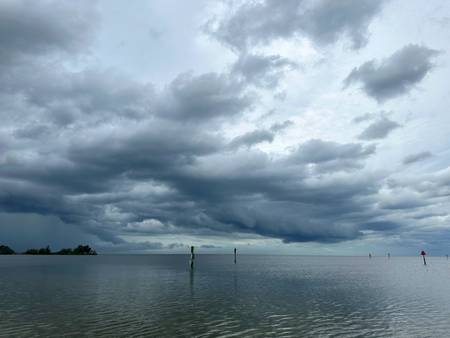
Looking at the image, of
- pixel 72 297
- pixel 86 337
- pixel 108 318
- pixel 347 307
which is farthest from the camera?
pixel 72 297

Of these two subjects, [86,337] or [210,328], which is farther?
[210,328]

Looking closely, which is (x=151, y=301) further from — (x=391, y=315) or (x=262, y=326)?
(x=391, y=315)

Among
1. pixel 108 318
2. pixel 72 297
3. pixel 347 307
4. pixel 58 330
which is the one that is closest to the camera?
pixel 58 330

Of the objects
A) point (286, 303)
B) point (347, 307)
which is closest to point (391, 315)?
point (347, 307)

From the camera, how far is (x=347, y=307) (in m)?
45.7

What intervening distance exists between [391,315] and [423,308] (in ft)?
28.8

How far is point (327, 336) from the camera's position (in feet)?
99.5

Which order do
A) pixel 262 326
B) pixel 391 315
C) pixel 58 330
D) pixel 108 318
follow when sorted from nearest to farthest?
pixel 58 330 < pixel 262 326 < pixel 108 318 < pixel 391 315

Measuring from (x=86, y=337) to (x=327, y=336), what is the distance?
65.8 ft

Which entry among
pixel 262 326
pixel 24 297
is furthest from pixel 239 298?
pixel 24 297

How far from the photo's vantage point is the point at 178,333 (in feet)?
100

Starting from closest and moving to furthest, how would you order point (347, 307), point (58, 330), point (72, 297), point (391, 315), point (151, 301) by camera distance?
point (58, 330) < point (391, 315) < point (347, 307) < point (151, 301) < point (72, 297)

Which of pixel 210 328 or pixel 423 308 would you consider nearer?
pixel 210 328

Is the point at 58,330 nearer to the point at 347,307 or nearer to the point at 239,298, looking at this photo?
the point at 239,298
